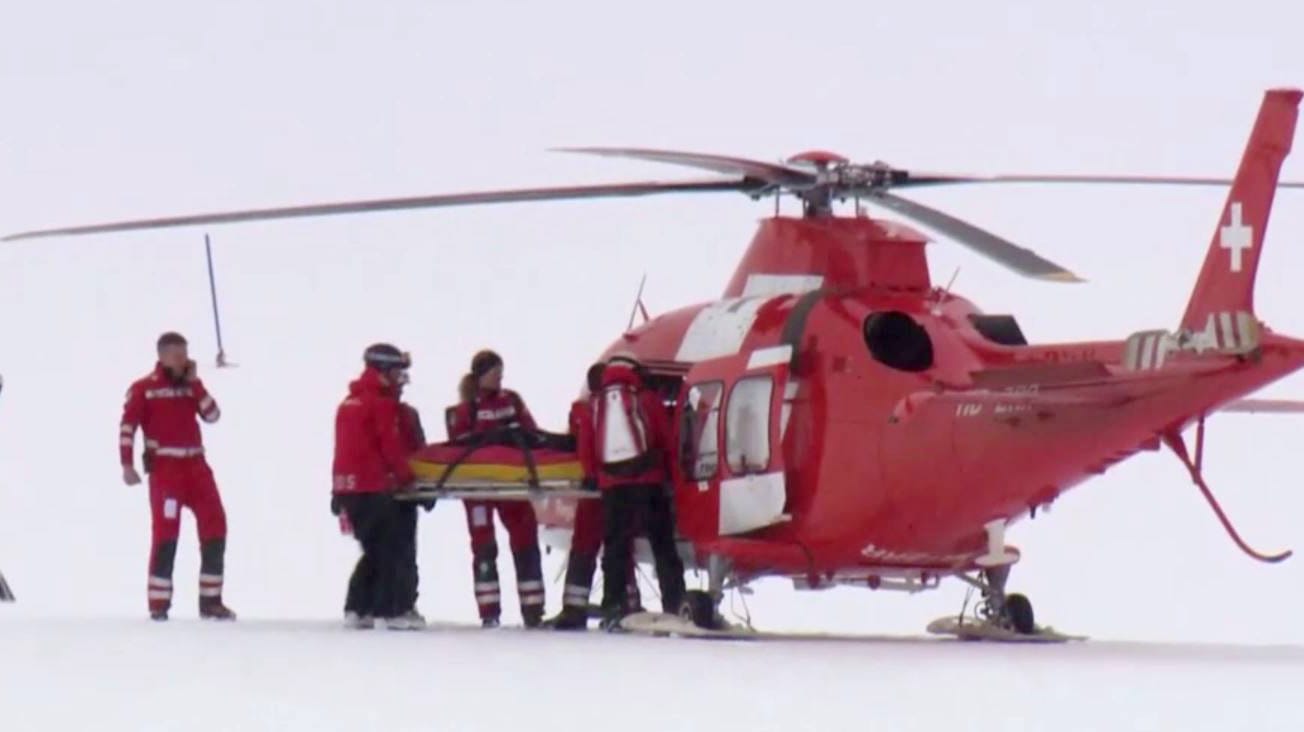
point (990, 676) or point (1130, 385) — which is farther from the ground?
point (1130, 385)

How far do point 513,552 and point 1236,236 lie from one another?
4974mm

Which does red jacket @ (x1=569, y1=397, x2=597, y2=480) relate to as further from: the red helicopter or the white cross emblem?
the white cross emblem

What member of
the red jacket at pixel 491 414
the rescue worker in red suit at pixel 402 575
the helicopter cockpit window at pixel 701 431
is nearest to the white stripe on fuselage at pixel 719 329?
the helicopter cockpit window at pixel 701 431

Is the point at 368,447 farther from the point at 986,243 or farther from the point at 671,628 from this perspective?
the point at 986,243

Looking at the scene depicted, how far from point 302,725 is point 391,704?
2.40 ft

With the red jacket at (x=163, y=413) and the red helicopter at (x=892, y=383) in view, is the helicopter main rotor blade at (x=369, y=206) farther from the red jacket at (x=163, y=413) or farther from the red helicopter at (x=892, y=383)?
the red jacket at (x=163, y=413)

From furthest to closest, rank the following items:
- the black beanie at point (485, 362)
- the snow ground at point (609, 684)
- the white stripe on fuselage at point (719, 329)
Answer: the black beanie at point (485, 362) → the white stripe on fuselage at point (719, 329) → the snow ground at point (609, 684)

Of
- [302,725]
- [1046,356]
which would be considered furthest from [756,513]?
[302,725]

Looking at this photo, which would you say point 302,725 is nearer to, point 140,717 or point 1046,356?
point 140,717

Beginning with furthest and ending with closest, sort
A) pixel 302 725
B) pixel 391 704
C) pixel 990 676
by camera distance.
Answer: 1. pixel 990 676
2. pixel 391 704
3. pixel 302 725

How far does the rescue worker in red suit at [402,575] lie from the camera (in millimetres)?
14641

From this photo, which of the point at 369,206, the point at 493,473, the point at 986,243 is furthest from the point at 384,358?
the point at 986,243

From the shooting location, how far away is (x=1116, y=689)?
10.2 meters

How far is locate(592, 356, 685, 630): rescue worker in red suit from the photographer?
14.4 meters
